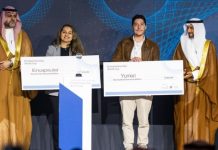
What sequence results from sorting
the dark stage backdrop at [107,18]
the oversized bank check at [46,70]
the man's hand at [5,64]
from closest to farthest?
1. the oversized bank check at [46,70]
2. the man's hand at [5,64]
3. the dark stage backdrop at [107,18]

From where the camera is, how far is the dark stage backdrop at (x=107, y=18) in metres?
6.30

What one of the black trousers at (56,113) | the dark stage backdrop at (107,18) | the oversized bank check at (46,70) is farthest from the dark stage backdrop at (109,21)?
the oversized bank check at (46,70)

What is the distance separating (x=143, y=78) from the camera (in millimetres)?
5230

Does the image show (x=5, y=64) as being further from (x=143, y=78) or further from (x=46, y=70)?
(x=143, y=78)

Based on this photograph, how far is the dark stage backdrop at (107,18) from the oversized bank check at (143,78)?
45.1 inches

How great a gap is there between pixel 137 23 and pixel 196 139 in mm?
1533

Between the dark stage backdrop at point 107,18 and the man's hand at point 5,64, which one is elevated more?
the dark stage backdrop at point 107,18

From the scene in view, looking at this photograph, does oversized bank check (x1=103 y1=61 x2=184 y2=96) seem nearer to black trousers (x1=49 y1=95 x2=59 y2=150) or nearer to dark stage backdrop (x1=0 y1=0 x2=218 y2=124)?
black trousers (x1=49 y1=95 x2=59 y2=150)

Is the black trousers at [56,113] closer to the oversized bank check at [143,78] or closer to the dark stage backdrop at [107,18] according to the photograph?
the oversized bank check at [143,78]

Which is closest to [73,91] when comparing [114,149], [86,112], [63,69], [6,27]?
[86,112]

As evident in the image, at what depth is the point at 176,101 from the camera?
5.64 m

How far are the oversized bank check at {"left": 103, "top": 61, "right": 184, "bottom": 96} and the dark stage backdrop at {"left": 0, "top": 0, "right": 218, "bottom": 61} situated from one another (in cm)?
114

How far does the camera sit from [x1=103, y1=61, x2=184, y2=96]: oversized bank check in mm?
5191

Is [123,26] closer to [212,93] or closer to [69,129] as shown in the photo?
[212,93]
